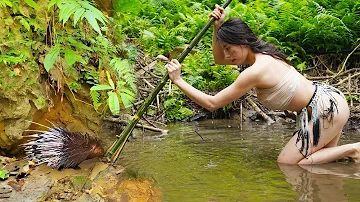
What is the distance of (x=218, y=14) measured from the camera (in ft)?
12.1

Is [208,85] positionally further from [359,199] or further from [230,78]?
[359,199]

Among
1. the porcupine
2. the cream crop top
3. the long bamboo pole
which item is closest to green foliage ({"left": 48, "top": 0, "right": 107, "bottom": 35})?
the long bamboo pole

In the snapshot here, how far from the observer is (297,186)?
297 cm

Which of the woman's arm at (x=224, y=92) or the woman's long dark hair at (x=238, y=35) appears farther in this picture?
the woman's long dark hair at (x=238, y=35)

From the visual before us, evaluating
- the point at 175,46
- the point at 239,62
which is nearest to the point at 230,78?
the point at 175,46

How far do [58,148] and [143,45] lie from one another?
5.71 m

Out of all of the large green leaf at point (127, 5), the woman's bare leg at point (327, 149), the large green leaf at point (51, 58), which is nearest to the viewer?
the large green leaf at point (51, 58)

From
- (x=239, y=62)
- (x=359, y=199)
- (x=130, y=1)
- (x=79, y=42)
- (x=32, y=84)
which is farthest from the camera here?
(x=130, y=1)

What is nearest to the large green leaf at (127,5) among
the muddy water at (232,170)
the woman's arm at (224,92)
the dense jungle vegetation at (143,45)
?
the dense jungle vegetation at (143,45)

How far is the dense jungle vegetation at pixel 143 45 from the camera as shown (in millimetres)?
3238

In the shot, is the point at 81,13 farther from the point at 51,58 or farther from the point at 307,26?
the point at 307,26

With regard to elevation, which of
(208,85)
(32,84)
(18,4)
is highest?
(18,4)

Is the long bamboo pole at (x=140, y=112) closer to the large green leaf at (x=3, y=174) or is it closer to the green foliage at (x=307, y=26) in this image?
the large green leaf at (x=3, y=174)

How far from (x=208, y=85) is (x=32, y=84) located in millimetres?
4223
